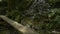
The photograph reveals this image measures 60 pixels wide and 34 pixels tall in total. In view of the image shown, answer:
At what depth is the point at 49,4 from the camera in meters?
9.47

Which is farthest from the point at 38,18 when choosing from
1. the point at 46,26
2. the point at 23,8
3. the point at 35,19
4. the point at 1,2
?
the point at 1,2

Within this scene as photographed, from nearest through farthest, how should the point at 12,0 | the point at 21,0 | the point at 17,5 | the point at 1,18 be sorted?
1. the point at 1,18
2. the point at 12,0
3. the point at 17,5
4. the point at 21,0

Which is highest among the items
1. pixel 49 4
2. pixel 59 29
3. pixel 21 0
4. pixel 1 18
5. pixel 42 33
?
pixel 21 0

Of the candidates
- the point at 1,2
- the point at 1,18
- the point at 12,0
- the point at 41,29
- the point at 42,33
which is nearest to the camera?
the point at 42,33

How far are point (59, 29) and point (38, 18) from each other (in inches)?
71.9

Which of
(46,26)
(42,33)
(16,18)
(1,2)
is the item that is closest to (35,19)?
(16,18)

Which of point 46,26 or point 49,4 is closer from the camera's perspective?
point 46,26

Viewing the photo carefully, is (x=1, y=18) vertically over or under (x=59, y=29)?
over

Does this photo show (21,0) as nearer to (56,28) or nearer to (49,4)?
(49,4)

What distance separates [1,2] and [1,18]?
5.19 m

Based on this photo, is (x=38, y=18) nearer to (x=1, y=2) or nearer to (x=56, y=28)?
(x=56, y=28)

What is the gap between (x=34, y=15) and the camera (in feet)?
26.3

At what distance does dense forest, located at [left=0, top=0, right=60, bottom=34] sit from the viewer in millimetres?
5867

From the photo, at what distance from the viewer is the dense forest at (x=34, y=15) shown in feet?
19.2
